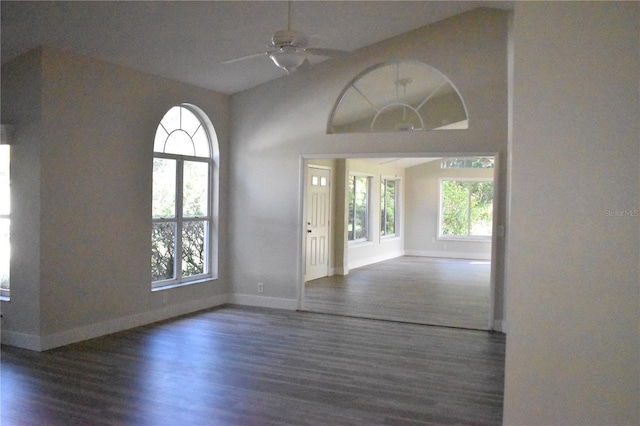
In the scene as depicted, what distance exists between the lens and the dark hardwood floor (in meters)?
3.70

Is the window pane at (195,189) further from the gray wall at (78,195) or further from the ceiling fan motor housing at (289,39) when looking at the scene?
the ceiling fan motor housing at (289,39)

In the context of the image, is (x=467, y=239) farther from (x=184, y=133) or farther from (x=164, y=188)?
(x=164, y=188)

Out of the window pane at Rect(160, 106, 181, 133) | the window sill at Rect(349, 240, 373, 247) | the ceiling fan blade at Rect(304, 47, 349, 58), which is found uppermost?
the ceiling fan blade at Rect(304, 47, 349, 58)

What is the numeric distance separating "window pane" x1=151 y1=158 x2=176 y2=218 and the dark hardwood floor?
1373 mm

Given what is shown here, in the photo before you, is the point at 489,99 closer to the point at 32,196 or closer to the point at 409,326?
the point at 409,326

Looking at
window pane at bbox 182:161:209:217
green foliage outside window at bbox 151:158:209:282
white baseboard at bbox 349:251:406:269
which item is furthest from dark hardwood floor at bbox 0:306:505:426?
white baseboard at bbox 349:251:406:269

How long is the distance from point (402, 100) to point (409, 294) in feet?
10.6

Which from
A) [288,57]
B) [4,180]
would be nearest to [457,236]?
[288,57]

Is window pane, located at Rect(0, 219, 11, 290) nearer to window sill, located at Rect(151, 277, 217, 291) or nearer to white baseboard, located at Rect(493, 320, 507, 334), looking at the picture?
window sill, located at Rect(151, 277, 217, 291)

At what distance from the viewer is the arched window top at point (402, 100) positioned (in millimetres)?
6633

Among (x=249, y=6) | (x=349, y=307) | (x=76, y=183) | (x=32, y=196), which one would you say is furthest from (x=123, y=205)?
(x=349, y=307)

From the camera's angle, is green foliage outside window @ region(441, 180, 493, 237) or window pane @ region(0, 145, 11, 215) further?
green foliage outside window @ region(441, 180, 493, 237)

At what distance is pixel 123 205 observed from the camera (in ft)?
19.7

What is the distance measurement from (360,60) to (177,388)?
445 centimetres
